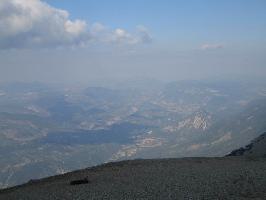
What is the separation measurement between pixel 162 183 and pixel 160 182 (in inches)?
21.7

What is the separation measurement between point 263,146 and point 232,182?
3531cm

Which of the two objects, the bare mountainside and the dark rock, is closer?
the bare mountainside

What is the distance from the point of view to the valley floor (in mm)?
35156

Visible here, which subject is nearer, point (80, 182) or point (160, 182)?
point (160, 182)

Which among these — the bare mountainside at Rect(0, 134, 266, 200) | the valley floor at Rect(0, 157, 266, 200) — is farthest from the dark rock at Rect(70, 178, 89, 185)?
the valley floor at Rect(0, 157, 266, 200)

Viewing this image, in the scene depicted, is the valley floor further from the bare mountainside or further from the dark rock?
the dark rock

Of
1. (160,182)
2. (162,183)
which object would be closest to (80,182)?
(160,182)

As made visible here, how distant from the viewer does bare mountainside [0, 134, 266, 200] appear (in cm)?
3519

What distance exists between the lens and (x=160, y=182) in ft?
130

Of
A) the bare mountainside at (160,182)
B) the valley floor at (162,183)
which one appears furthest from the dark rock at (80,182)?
the valley floor at (162,183)

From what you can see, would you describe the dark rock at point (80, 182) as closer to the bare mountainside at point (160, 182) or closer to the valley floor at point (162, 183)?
the bare mountainside at point (160, 182)

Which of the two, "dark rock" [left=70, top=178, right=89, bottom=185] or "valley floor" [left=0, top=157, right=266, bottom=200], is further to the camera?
"dark rock" [left=70, top=178, right=89, bottom=185]

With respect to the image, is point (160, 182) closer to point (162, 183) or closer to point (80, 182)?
point (162, 183)

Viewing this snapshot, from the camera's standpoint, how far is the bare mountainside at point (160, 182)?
35.2m
